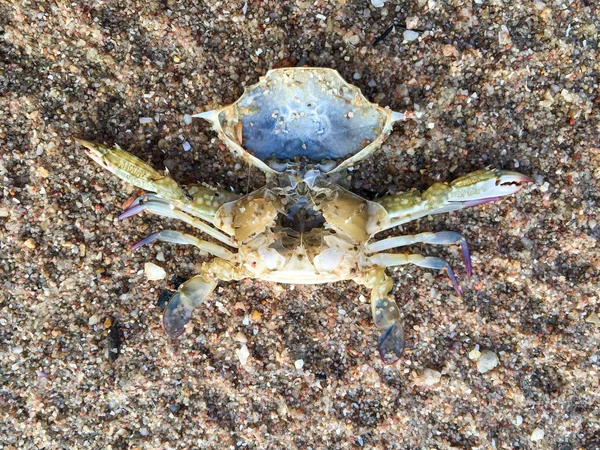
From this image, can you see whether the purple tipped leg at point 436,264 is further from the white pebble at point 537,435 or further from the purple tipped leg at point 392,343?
the white pebble at point 537,435

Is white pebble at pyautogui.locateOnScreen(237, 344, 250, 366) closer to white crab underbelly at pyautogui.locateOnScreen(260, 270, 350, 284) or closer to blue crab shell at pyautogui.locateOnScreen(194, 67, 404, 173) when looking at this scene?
white crab underbelly at pyautogui.locateOnScreen(260, 270, 350, 284)

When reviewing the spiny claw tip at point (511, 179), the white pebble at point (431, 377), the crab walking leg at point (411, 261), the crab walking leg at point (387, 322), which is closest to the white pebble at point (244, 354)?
the crab walking leg at point (387, 322)

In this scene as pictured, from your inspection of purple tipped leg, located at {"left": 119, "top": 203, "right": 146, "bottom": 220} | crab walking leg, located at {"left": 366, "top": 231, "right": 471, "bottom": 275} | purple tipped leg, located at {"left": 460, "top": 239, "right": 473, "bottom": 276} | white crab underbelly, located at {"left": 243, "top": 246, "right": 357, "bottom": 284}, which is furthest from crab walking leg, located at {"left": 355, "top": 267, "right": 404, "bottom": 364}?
purple tipped leg, located at {"left": 119, "top": 203, "right": 146, "bottom": 220}

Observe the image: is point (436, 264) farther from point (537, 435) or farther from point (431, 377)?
→ point (537, 435)

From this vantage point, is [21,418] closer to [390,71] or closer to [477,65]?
[390,71]

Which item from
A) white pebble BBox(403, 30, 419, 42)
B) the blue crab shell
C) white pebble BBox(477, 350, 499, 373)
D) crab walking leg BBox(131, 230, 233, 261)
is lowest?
white pebble BBox(477, 350, 499, 373)

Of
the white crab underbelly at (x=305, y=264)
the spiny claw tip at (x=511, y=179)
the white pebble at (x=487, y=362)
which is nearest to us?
the white crab underbelly at (x=305, y=264)
